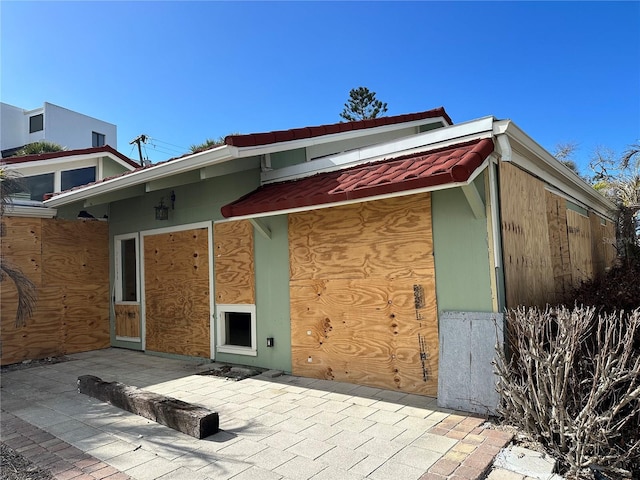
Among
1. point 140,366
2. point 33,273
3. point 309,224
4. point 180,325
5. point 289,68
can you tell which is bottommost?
point 140,366

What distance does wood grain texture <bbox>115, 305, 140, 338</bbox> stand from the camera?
8.47 metres

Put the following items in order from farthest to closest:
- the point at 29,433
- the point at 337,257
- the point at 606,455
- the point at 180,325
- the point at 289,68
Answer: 1. the point at 289,68
2. the point at 180,325
3. the point at 337,257
4. the point at 29,433
5. the point at 606,455

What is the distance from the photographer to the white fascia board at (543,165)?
14.5 feet

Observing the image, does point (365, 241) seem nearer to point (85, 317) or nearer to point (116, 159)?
point (85, 317)

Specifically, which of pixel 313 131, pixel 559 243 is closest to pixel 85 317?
pixel 313 131

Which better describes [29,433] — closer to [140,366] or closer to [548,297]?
[140,366]

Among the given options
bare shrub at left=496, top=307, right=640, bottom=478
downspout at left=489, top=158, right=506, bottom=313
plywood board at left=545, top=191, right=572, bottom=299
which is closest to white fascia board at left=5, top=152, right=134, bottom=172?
downspout at left=489, top=158, right=506, bottom=313

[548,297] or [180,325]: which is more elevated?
[548,297]

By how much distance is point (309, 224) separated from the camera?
225 inches

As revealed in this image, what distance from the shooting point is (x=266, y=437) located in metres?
3.63

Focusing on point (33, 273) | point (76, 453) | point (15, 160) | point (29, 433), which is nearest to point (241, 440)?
point (76, 453)

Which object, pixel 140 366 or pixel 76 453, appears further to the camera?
pixel 140 366

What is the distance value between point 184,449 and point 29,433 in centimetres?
188

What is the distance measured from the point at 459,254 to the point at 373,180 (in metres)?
1.28
